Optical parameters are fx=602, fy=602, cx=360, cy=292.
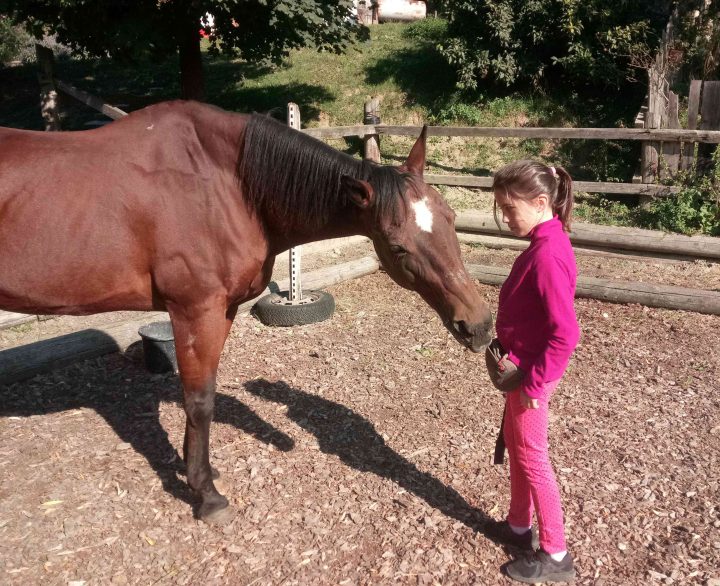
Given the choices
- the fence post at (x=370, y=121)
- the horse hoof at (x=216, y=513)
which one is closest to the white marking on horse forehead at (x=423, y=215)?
the horse hoof at (x=216, y=513)

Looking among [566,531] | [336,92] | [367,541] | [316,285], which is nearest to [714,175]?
[316,285]

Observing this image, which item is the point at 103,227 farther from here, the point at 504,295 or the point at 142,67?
the point at 142,67

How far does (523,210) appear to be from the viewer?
2350 millimetres

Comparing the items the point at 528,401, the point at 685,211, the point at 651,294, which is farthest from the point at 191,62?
the point at 528,401

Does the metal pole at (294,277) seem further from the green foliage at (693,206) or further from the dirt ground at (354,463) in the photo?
the green foliage at (693,206)

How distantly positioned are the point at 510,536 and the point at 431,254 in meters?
1.36

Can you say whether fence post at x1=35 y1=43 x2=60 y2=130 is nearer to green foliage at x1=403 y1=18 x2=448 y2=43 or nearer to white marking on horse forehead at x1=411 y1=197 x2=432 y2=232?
white marking on horse forehead at x1=411 y1=197 x2=432 y2=232

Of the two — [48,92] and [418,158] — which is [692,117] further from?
[48,92]

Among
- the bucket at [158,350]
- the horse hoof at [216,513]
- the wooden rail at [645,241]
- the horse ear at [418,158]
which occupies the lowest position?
the horse hoof at [216,513]

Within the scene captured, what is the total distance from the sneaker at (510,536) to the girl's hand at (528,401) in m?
0.76

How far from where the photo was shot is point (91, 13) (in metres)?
8.70

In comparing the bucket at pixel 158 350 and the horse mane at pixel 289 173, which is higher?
the horse mane at pixel 289 173

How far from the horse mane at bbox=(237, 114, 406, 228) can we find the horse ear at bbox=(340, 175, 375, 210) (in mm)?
259

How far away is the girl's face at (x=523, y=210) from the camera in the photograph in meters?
2.33
